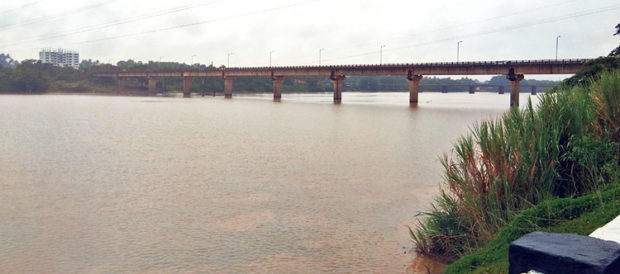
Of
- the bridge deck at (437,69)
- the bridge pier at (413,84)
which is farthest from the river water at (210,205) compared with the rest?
the bridge pier at (413,84)

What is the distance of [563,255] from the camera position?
646cm

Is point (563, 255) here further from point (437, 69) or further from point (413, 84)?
point (413, 84)

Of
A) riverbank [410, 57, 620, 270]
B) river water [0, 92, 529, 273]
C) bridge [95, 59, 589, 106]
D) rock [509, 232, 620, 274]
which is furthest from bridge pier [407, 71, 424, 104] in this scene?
rock [509, 232, 620, 274]

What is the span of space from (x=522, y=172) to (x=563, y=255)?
6.20m

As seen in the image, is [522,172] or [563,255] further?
[522,172]

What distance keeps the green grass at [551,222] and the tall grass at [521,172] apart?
1.00m

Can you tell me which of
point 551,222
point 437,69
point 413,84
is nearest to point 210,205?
point 551,222

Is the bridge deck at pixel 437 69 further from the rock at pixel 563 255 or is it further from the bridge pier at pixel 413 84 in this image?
the rock at pixel 563 255

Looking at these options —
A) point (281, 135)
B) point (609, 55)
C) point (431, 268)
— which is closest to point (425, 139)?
point (281, 135)

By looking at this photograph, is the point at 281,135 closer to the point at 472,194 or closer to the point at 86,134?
the point at 86,134

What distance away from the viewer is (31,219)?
15.8 m

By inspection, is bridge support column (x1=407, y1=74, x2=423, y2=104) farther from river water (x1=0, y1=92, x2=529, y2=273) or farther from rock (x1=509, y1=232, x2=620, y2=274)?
rock (x1=509, y1=232, x2=620, y2=274)

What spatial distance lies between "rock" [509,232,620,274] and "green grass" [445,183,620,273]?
1868mm

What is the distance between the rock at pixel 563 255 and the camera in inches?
248
